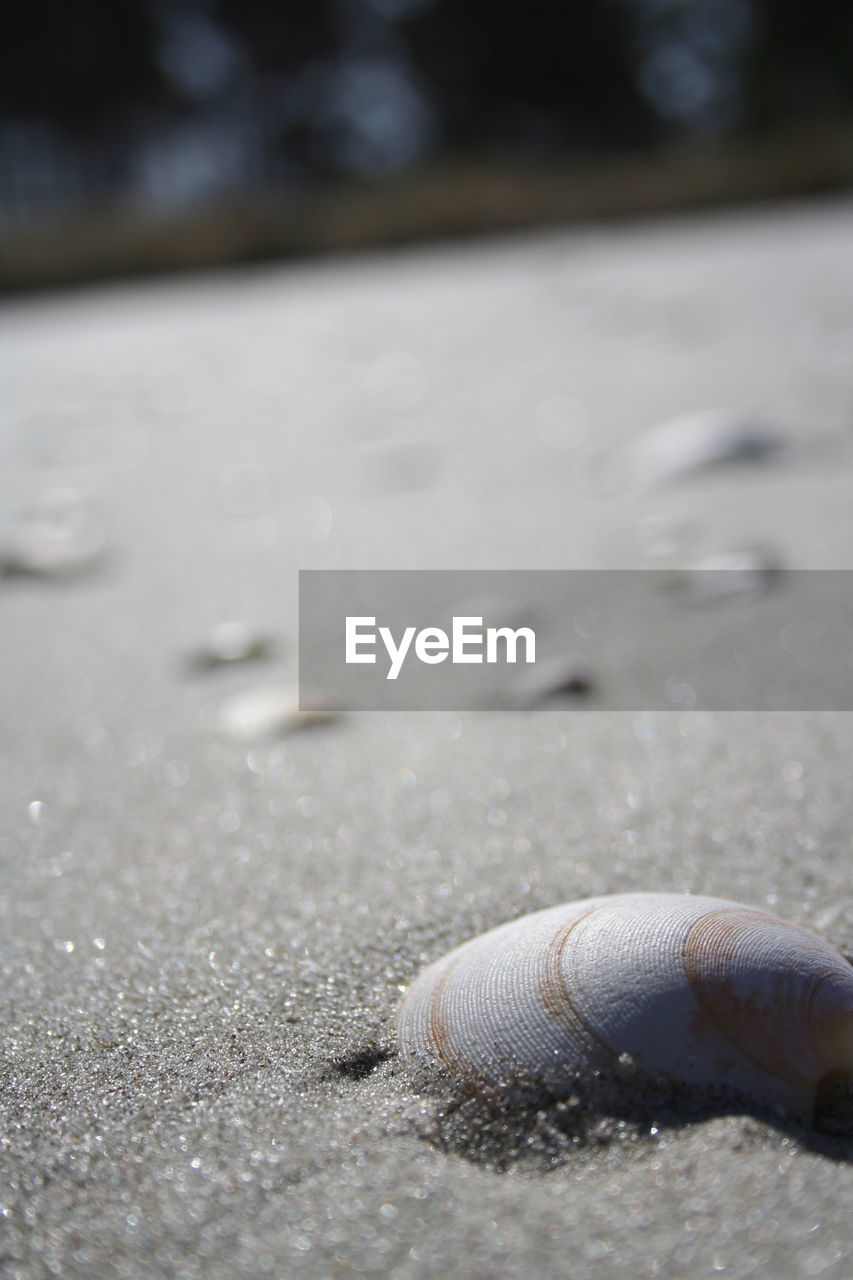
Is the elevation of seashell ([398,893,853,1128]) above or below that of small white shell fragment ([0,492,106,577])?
below

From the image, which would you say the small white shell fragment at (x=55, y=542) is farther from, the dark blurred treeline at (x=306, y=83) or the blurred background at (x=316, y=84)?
the dark blurred treeline at (x=306, y=83)

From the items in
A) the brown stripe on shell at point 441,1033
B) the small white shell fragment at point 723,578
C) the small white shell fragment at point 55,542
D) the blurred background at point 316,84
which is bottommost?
the brown stripe on shell at point 441,1033

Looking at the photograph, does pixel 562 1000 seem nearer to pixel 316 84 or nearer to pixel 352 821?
pixel 352 821

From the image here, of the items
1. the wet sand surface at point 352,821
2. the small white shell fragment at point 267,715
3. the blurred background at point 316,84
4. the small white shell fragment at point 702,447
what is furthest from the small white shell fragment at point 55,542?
the blurred background at point 316,84

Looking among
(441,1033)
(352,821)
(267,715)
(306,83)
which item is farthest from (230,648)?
(306,83)

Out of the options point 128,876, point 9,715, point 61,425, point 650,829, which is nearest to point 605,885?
point 650,829

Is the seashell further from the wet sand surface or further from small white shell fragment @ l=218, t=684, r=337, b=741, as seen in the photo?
small white shell fragment @ l=218, t=684, r=337, b=741

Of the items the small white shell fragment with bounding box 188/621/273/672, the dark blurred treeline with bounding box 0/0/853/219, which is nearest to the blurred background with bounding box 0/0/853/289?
the dark blurred treeline with bounding box 0/0/853/219

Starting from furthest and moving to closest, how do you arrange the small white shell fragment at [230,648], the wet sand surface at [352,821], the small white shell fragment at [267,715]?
the small white shell fragment at [230,648] < the small white shell fragment at [267,715] < the wet sand surface at [352,821]
